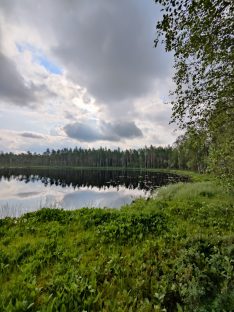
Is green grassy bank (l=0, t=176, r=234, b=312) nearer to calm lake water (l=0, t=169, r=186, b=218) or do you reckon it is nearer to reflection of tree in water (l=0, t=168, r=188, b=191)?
calm lake water (l=0, t=169, r=186, b=218)

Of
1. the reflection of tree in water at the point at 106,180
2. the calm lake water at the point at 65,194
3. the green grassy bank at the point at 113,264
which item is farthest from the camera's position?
the reflection of tree in water at the point at 106,180

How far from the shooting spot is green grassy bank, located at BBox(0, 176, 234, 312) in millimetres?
4039

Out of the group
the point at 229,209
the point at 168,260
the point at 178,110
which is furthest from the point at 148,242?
the point at 229,209

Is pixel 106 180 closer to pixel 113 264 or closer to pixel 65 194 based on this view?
pixel 65 194

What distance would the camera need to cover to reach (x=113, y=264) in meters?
5.64

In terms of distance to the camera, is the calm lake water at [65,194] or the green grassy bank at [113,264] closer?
the green grassy bank at [113,264]

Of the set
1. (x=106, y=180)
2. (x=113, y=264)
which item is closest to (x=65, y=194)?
(x=106, y=180)

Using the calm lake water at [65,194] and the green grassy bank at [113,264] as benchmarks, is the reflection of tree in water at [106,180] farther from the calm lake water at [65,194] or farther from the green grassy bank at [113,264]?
the green grassy bank at [113,264]

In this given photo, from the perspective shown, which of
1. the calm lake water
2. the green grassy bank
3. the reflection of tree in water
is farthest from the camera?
the reflection of tree in water

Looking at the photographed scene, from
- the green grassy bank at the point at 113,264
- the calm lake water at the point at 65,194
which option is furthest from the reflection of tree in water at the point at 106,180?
the green grassy bank at the point at 113,264

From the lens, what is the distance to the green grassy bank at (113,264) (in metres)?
4.04

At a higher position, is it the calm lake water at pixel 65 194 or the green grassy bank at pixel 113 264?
the green grassy bank at pixel 113 264

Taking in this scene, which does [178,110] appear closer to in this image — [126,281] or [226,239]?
[226,239]

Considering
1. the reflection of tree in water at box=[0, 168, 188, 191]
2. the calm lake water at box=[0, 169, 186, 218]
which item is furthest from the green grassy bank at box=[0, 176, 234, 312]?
the reflection of tree in water at box=[0, 168, 188, 191]
